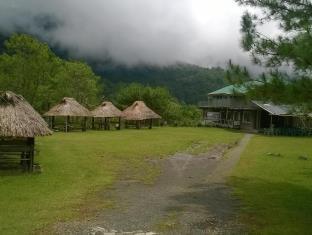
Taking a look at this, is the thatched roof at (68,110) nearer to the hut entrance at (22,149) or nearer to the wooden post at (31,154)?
the hut entrance at (22,149)

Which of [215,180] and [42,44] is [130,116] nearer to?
[42,44]

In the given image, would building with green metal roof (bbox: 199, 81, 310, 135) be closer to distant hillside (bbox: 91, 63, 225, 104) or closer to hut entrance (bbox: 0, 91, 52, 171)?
hut entrance (bbox: 0, 91, 52, 171)

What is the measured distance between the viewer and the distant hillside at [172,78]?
11831 cm

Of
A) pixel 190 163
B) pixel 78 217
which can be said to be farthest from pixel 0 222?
pixel 190 163

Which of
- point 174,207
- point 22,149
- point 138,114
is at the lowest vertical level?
point 174,207

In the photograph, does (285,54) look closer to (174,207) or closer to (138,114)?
(174,207)

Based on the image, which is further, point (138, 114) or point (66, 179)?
point (138, 114)

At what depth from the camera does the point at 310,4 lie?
11883mm

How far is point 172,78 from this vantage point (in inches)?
5064

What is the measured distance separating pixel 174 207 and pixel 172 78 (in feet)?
382

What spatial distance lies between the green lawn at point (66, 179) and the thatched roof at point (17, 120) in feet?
5.37

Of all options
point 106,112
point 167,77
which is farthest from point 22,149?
point 167,77

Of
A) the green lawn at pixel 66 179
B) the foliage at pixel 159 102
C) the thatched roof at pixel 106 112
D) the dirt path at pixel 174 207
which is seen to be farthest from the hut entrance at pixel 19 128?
the foliage at pixel 159 102

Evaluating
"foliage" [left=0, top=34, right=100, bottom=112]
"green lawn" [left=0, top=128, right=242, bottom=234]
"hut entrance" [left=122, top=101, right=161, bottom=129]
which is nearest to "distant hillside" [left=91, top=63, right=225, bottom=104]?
"foliage" [left=0, top=34, right=100, bottom=112]
